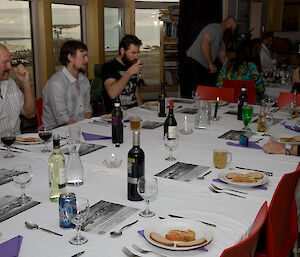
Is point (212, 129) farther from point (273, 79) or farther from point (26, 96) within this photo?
point (273, 79)

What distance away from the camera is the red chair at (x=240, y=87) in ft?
14.5

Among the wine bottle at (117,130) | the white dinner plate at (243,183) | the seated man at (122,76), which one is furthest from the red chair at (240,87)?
the white dinner plate at (243,183)

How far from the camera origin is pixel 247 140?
2.51 m

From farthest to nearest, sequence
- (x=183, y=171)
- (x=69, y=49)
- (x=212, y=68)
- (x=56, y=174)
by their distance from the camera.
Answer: (x=212, y=68)
(x=69, y=49)
(x=183, y=171)
(x=56, y=174)

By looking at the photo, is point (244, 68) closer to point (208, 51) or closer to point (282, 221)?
point (208, 51)

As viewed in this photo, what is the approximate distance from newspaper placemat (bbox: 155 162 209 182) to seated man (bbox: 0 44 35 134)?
1544 mm

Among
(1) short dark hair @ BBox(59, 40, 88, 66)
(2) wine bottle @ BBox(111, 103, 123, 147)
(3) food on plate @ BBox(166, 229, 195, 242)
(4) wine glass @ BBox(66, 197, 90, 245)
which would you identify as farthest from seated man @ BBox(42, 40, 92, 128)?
(3) food on plate @ BBox(166, 229, 195, 242)

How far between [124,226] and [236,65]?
340 centimetres

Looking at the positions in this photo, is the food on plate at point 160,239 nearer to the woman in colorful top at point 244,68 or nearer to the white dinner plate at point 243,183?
the white dinner plate at point 243,183

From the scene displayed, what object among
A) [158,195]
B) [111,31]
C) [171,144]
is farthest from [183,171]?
[111,31]

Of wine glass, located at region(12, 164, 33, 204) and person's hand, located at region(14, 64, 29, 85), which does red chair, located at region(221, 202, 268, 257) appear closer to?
wine glass, located at region(12, 164, 33, 204)

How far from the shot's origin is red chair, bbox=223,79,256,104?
4426 mm

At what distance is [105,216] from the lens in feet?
5.15

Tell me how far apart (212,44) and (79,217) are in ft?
17.8
